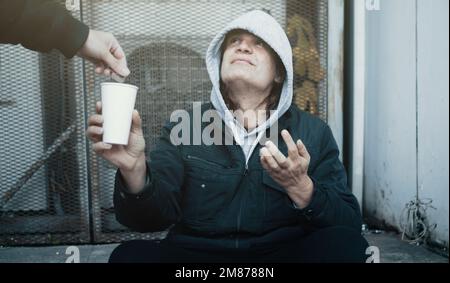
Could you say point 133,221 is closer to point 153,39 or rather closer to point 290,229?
point 290,229

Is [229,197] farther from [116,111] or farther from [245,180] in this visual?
[116,111]

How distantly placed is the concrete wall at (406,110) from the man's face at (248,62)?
130 cm

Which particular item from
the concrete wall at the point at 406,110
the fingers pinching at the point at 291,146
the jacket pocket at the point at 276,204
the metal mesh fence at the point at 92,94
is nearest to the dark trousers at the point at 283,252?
the jacket pocket at the point at 276,204

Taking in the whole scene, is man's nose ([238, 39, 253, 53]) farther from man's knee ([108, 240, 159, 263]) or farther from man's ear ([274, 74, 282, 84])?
man's knee ([108, 240, 159, 263])

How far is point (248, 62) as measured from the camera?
2029 mm

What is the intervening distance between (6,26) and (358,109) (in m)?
2.53

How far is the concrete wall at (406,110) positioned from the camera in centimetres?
288

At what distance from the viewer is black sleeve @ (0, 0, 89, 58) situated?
144 cm

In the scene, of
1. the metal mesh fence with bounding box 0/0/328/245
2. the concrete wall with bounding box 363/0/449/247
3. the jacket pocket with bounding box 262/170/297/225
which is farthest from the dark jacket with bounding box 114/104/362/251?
the metal mesh fence with bounding box 0/0/328/245

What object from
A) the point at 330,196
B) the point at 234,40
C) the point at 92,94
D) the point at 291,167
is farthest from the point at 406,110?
the point at 92,94

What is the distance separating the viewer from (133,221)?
1.74 meters

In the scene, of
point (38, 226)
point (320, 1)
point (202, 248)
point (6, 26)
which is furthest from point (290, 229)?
point (38, 226)

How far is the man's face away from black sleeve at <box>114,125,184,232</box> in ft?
1.21

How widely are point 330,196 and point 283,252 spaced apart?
0.27 m
